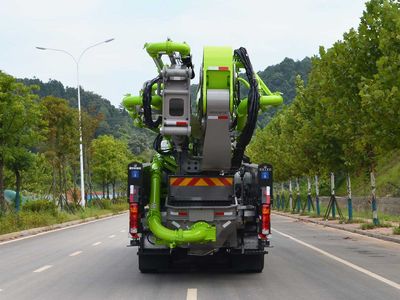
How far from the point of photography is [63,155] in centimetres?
4450

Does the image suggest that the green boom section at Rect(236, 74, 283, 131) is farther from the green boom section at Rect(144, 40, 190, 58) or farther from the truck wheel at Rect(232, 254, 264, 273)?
the truck wheel at Rect(232, 254, 264, 273)

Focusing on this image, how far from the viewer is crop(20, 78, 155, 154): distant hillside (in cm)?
11350

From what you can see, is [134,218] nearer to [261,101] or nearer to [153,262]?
[153,262]

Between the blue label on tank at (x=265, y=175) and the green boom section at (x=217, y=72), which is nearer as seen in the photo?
the green boom section at (x=217, y=72)

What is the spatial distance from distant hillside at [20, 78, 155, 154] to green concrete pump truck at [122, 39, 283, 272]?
3810 inches

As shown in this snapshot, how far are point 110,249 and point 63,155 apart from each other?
24.9 m

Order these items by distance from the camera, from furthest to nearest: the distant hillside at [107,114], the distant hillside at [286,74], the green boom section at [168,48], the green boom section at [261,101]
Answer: the distant hillside at [286,74] < the distant hillside at [107,114] < the green boom section at [261,101] < the green boom section at [168,48]

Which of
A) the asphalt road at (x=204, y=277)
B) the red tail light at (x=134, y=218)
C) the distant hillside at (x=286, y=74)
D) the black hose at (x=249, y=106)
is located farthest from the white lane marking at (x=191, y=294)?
the distant hillside at (x=286, y=74)

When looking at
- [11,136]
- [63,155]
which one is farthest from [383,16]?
[63,155]

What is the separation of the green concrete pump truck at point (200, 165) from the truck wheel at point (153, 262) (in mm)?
225

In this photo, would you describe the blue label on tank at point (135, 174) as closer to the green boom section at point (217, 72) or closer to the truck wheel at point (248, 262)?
the green boom section at point (217, 72)

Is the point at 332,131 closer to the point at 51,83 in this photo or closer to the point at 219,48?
the point at 219,48

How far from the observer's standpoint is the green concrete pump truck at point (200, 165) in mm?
11641

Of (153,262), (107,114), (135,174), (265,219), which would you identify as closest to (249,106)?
(265,219)
